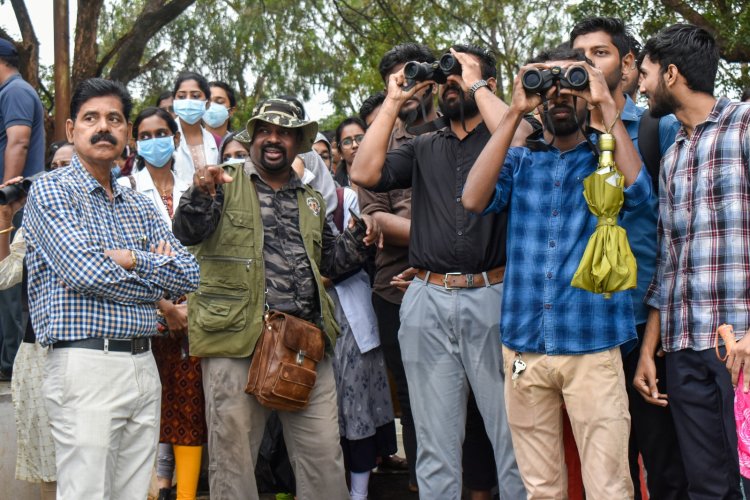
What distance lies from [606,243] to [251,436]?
6.90 ft

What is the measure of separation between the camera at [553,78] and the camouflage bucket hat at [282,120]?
1.51 m

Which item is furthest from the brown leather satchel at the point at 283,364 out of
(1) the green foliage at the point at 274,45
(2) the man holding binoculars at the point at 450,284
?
(1) the green foliage at the point at 274,45

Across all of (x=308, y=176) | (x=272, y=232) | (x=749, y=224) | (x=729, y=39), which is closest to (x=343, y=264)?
(x=272, y=232)

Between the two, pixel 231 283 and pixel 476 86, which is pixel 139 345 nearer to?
pixel 231 283

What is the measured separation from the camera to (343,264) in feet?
16.9

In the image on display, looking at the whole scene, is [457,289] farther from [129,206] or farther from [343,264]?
[129,206]

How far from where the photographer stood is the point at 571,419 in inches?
149

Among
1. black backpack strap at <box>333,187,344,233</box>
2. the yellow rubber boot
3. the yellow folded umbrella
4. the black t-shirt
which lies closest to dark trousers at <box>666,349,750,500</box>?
the yellow folded umbrella

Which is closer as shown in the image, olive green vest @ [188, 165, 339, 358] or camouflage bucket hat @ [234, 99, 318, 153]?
olive green vest @ [188, 165, 339, 358]

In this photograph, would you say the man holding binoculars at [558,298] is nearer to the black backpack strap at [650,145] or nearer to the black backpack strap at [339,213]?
the black backpack strap at [650,145]

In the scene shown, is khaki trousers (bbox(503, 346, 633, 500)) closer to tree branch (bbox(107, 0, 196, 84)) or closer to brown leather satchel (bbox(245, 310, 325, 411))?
brown leather satchel (bbox(245, 310, 325, 411))

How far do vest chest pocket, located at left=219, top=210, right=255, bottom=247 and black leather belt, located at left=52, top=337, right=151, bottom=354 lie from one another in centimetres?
83

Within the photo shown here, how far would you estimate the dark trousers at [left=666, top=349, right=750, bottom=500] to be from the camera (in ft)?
12.0

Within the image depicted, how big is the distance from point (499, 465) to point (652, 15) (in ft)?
23.9
